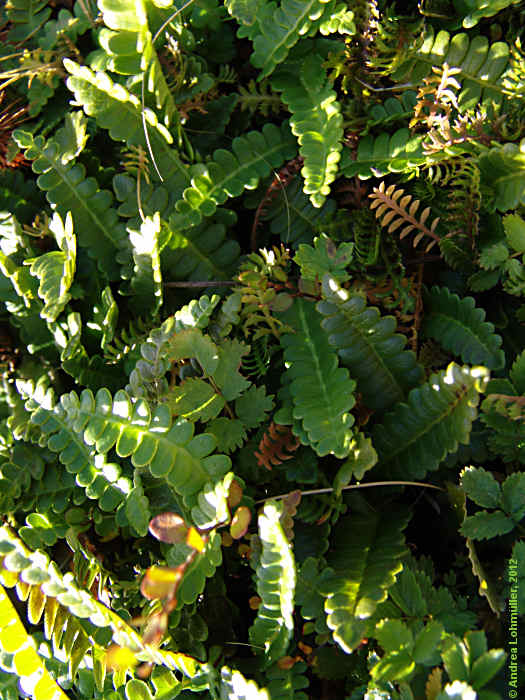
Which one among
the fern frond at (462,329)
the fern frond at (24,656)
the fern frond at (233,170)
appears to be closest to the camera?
the fern frond at (24,656)

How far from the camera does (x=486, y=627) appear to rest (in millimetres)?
1237

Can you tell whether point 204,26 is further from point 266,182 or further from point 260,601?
point 260,601

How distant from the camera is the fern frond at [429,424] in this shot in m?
1.15

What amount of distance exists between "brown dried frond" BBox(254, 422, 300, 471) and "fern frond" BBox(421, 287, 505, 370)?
420 mm

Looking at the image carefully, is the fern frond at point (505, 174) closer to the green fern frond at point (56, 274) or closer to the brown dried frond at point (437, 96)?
the brown dried frond at point (437, 96)

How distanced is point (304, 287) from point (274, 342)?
19cm

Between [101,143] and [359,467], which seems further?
[101,143]

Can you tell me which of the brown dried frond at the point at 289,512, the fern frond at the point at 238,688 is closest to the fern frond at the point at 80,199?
the brown dried frond at the point at 289,512

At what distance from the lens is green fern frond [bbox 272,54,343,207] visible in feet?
4.62

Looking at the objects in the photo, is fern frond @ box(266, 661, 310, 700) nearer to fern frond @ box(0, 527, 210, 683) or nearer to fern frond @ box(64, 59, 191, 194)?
fern frond @ box(0, 527, 210, 683)

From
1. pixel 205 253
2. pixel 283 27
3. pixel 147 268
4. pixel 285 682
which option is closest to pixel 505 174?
pixel 283 27

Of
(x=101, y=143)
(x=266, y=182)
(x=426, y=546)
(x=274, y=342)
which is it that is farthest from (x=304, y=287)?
(x=101, y=143)

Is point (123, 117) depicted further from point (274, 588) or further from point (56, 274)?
point (274, 588)

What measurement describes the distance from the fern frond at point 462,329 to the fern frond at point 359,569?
0.39 m
